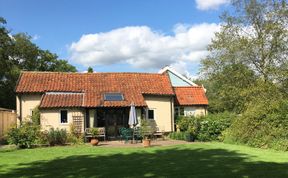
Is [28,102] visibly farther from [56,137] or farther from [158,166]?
[158,166]

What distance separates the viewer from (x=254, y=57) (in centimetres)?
3622

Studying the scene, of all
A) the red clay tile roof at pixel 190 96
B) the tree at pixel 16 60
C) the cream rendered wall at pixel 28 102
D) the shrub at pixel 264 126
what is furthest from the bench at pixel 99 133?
the tree at pixel 16 60

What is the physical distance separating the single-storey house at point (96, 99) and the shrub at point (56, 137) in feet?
11.2

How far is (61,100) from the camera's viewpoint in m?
29.0

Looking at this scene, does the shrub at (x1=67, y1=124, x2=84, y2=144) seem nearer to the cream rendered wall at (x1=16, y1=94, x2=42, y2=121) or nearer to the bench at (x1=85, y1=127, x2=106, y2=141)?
the bench at (x1=85, y1=127, x2=106, y2=141)

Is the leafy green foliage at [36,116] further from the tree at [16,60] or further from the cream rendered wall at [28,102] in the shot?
the tree at [16,60]

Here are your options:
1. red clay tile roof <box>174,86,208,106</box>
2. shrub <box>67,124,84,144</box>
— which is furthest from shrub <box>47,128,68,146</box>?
red clay tile roof <box>174,86,208,106</box>

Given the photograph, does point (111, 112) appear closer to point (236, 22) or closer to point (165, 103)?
point (165, 103)

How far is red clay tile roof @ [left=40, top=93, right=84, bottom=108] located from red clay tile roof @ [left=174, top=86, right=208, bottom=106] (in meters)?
9.08

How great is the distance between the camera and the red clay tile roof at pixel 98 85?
29.8 meters

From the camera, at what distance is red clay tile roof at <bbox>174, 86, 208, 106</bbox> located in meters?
34.7

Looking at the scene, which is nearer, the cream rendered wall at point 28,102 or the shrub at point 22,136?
the shrub at point 22,136

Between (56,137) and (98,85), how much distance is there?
25.5ft

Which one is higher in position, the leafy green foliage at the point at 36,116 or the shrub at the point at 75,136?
the leafy green foliage at the point at 36,116
